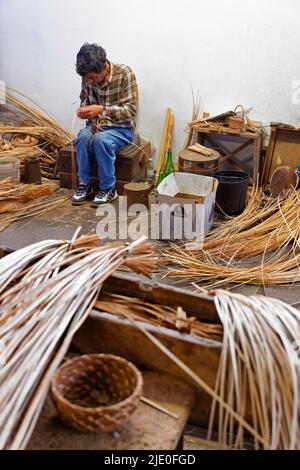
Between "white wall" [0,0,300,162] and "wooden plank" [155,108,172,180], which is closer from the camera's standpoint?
"white wall" [0,0,300,162]

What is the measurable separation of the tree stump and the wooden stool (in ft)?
1.22

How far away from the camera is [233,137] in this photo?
4.58 metres

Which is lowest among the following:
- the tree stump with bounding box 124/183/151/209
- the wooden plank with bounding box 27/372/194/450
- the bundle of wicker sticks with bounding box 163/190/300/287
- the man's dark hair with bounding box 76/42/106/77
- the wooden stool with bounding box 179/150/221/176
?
the bundle of wicker sticks with bounding box 163/190/300/287

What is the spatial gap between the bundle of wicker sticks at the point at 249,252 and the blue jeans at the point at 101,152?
118 centimetres

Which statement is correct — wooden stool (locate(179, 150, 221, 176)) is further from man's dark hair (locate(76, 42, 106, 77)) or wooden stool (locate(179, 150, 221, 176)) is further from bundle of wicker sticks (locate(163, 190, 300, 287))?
man's dark hair (locate(76, 42, 106, 77))

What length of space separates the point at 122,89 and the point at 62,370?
3.41 metres

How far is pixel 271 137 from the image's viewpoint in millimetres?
4340

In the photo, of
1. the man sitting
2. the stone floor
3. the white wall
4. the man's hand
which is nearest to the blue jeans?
the man sitting

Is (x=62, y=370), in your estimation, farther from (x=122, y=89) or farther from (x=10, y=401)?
(x=122, y=89)

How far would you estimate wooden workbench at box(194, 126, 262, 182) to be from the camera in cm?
423

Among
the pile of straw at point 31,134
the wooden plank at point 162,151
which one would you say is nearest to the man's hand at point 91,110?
the pile of straw at point 31,134
